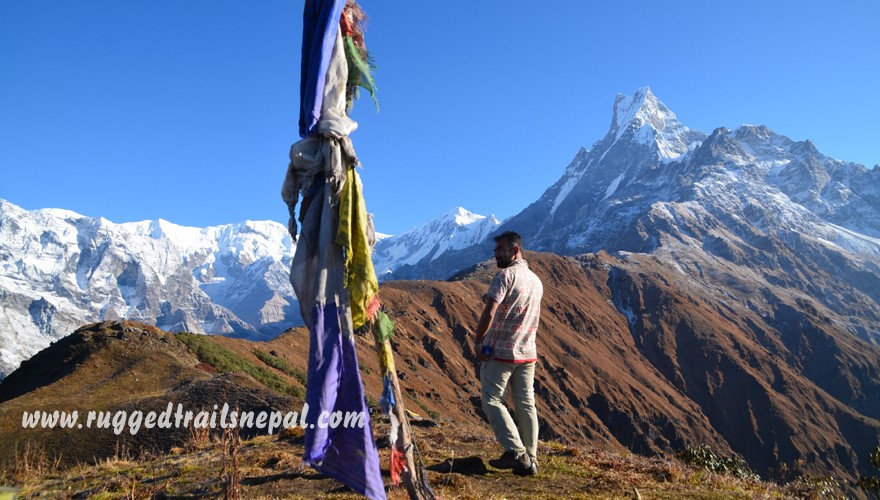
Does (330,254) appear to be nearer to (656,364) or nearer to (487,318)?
(487,318)

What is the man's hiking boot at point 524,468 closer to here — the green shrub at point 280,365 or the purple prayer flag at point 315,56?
the purple prayer flag at point 315,56

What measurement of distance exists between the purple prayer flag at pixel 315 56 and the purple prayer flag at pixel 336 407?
154 cm

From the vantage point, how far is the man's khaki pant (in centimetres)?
516

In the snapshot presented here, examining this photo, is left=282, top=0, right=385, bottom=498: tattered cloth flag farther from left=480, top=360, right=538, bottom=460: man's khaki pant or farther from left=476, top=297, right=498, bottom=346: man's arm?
left=480, top=360, right=538, bottom=460: man's khaki pant

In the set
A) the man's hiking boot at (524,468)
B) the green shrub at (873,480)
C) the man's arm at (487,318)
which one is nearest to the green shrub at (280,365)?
the man's hiking boot at (524,468)

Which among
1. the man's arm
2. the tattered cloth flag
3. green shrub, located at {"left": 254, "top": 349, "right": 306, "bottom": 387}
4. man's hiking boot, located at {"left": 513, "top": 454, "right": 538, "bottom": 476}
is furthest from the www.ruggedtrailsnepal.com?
green shrub, located at {"left": 254, "top": 349, "right": 306, "bottom": 387}

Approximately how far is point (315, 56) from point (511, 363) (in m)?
3.28

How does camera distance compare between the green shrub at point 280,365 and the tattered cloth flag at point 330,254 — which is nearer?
the tattered cloth flag at point 330,254

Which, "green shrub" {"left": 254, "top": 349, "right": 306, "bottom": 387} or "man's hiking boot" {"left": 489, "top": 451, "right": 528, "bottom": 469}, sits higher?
"green shrub" {"left": 254, "top": 349, "right": 306, "bottom": 387}

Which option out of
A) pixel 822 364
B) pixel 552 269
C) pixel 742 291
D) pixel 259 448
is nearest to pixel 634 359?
pixel 552 269

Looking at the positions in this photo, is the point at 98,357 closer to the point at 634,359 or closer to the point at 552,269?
the point at 634,359

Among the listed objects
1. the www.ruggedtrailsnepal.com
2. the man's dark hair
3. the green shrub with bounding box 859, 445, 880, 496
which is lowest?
the green shrub with bounding box 859, 445, 880, 496

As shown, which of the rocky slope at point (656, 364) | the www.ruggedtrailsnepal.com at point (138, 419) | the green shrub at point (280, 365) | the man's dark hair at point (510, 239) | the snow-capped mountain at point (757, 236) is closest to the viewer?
the man's dark hair at point (510, 239)

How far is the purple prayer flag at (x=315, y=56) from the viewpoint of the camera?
432 cm
